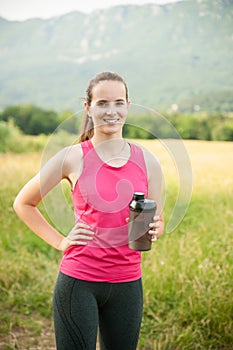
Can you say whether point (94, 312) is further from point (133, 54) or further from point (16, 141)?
point (133, 54)

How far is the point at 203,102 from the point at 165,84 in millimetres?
796

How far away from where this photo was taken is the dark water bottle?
135 cm

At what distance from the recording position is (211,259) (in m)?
3.25

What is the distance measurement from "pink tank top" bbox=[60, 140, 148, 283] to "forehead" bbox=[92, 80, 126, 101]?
0.60ft

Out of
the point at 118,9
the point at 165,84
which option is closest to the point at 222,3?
the point at 165,84

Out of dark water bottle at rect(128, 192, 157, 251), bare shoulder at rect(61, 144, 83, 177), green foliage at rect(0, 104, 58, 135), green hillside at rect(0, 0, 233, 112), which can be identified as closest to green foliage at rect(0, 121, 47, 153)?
green foliage at rect(0, 104, 58, 135)

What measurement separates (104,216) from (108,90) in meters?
0.39

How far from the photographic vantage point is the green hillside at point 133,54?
633cm

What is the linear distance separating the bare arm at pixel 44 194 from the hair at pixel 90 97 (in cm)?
15

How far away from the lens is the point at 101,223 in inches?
56.2

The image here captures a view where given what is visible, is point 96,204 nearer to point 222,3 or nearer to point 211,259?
point 211,259

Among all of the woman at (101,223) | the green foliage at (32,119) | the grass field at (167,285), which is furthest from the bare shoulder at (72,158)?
the green foliage at (32,119)

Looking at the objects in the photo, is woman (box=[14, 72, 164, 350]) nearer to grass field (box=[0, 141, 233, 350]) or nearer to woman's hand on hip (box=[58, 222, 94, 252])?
woman's hand on hip (box=[58, 222, 94, 252])

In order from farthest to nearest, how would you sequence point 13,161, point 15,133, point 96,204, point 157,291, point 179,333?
point 15,133 → point 13,161 → point 157,291 → point 179,333 → point 96,204
